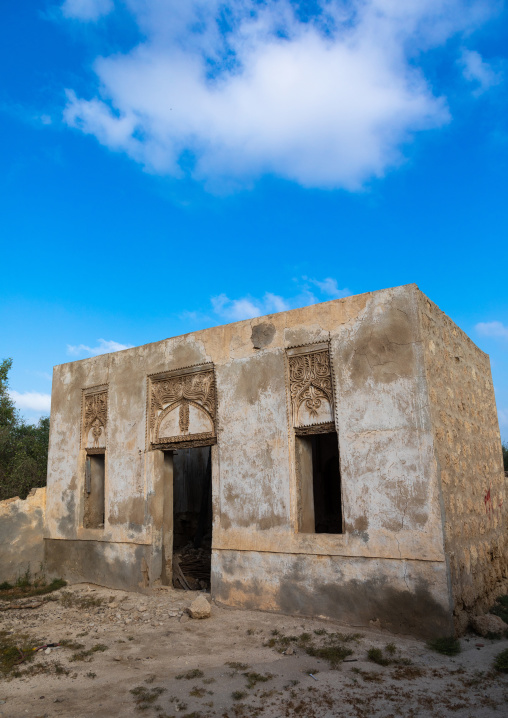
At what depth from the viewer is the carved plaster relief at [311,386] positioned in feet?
22.3

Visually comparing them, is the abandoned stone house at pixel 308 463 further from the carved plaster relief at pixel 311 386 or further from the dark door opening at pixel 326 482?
the dark door opening at pixel 326 482

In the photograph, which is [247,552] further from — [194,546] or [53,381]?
[53,381]

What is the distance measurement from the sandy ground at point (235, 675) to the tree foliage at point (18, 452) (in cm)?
678

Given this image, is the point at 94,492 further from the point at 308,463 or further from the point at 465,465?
the point at 465,465

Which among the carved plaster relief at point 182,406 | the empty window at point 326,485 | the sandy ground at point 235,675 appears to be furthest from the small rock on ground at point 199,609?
the empty window at point 326,485

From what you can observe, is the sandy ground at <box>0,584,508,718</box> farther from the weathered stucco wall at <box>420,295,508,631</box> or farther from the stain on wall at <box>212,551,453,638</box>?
the weathered stucco wall at <box>420,295,508,631</box>

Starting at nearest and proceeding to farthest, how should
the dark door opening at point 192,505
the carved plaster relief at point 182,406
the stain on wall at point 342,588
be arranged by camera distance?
the stain on wall at point 342,588 < the carved plaster relief at point 182,406 < the dark door opening at point 192,505

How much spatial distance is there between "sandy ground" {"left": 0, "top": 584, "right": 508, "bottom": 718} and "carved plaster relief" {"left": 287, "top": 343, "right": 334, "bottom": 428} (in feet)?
8.33

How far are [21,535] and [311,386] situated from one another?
663cm

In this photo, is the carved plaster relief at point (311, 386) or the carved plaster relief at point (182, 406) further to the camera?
the carved plaster relief at point (182, 406)

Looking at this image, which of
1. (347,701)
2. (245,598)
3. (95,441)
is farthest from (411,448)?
(95,441)

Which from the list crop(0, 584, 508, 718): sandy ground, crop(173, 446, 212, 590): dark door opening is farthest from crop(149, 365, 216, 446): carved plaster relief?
crop(173, 446, 212, 590): dark door opening

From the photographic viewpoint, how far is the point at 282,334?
7.35m

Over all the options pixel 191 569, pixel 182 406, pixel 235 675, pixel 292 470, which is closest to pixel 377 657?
pixel 235 675
